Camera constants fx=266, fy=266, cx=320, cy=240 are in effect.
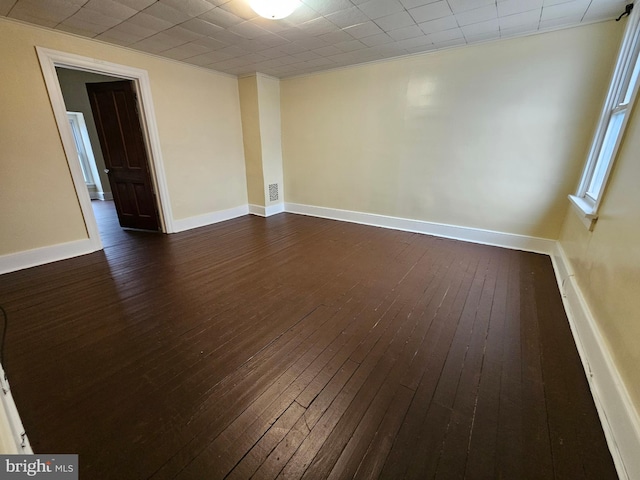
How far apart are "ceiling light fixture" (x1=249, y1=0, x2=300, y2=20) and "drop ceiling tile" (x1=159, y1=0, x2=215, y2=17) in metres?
0.43

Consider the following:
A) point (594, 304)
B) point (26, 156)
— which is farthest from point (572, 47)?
point (26, 156)

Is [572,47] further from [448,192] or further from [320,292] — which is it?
[320,292]

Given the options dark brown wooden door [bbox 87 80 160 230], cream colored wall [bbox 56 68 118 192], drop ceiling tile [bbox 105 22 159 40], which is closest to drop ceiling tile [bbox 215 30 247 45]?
drop ceiling tile [bbox 105 22 159 40]

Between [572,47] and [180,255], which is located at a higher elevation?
[572,47]

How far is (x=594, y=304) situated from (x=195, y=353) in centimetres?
272

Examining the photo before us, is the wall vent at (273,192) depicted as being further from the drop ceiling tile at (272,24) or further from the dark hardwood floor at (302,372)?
the drop ceiling tile at (272,24)

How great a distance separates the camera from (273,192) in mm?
5242

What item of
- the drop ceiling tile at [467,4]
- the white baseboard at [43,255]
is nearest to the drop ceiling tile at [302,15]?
the drop ceiling tile at [467,4]

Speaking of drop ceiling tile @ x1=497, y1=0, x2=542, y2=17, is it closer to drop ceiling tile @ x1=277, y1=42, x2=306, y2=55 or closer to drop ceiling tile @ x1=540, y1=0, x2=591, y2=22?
drop ceiling tile @ x1=540, y1=0, x2=591, y2=22

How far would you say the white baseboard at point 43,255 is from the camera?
112 inches

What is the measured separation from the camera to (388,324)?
6.80 feet

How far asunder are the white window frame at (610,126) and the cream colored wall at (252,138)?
4416mm

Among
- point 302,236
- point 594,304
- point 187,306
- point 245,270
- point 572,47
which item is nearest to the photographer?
point 594,304

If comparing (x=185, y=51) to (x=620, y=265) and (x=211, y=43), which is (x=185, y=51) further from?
(x=620, y=265)
